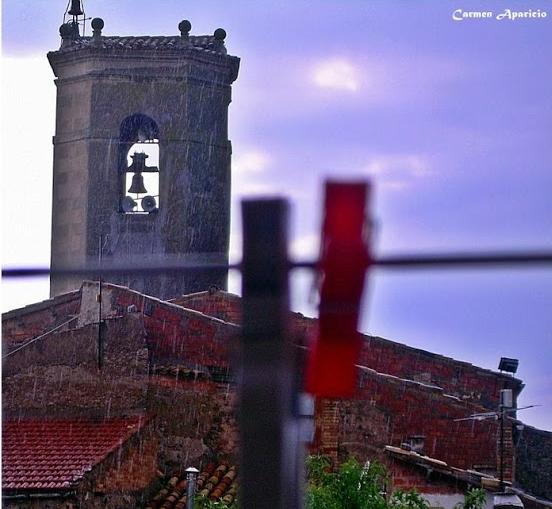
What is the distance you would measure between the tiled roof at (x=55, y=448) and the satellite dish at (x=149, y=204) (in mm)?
2308

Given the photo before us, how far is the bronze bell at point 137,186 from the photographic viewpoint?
28.9ft

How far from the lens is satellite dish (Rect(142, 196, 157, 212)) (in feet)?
29.2

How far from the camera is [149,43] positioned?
8.97m

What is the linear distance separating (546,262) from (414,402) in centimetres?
598

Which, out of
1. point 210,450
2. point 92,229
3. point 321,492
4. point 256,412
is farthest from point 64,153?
point 256,412

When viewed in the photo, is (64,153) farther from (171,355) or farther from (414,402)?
(414,402)

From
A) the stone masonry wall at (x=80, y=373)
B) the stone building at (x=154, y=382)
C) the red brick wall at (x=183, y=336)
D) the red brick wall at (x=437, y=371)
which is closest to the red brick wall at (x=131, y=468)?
the stone building at (x=154, y=382)

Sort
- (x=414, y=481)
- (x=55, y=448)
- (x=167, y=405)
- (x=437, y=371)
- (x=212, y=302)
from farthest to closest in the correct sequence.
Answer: (x=212, y=302) → (x=437, y=371) → (x=167, y=405) → (x=55, y=448) → (x=414, y=481)

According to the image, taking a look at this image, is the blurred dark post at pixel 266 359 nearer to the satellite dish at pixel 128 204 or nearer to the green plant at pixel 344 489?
the green plant at pixel 344 489

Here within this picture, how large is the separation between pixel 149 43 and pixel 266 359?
830 cm

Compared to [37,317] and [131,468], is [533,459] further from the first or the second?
[37,317]

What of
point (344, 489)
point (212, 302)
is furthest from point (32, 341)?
point (344, 489)

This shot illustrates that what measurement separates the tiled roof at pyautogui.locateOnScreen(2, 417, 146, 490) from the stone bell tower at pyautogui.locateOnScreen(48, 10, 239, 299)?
2.06 m

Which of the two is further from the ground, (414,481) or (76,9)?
(76,9)
